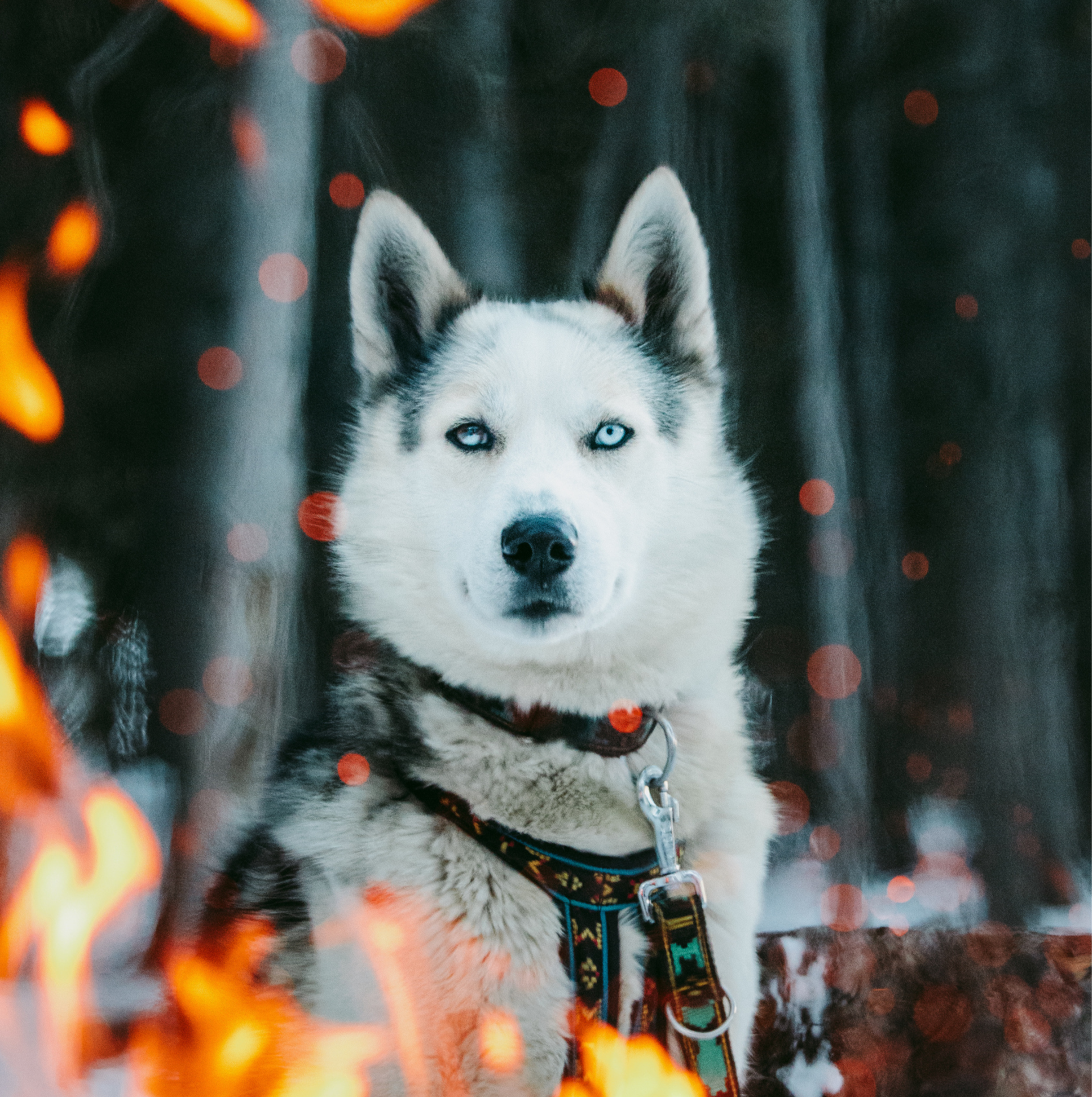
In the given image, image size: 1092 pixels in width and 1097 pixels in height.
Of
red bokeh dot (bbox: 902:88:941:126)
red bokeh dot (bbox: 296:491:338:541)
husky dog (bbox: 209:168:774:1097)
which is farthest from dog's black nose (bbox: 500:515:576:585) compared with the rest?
red bokeh dot (bbox: 902:88:941:126)

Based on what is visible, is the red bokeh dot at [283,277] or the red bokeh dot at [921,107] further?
the red bokeh dot at [921,107]

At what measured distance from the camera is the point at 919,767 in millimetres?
1414

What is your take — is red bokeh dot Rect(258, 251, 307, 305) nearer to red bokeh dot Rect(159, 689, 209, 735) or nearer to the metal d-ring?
red bokeh dot Rect(159, 689, 209, 735)

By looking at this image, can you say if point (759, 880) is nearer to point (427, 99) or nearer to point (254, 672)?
point (254, 672)

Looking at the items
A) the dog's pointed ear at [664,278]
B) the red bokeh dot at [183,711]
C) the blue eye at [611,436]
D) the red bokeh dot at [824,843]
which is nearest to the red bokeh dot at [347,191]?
the dog's pointed ear at [664,278]

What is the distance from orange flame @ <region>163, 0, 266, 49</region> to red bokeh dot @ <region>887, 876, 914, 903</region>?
191cm

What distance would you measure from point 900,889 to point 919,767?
23 centimetres

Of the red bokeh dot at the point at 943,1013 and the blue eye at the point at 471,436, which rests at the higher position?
the blue eye at the point at 471,436

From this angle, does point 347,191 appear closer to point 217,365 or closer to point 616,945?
point 217,365

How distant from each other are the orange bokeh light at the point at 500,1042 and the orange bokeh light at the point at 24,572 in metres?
0.95

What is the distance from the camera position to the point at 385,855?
2.83 ft

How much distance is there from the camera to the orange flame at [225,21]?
1.26 meters

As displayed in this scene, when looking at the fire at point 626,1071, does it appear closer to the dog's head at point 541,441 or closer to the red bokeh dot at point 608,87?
the dog's head at point 541,441

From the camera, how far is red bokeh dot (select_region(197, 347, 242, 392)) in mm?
1245
